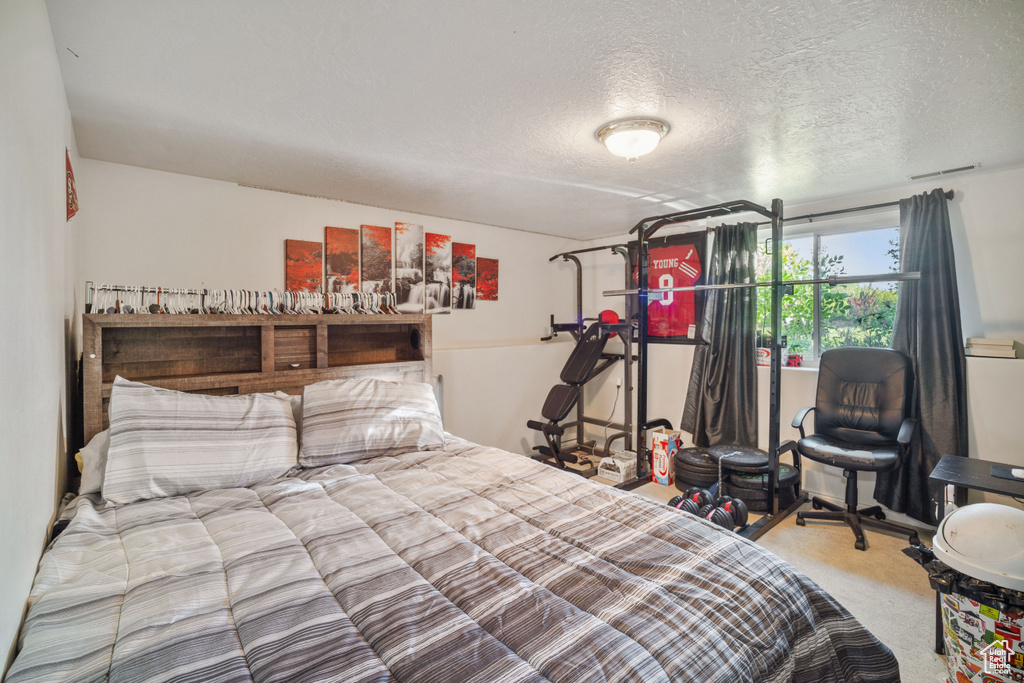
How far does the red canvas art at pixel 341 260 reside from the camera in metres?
3.46

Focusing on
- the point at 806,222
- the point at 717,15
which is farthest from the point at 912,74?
the point at 806,222

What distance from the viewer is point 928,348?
301cm

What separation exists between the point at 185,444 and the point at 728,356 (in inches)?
152

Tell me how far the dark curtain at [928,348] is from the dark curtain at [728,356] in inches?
37.5

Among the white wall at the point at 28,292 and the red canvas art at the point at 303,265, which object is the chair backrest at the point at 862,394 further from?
the white wall at the point at 28,292

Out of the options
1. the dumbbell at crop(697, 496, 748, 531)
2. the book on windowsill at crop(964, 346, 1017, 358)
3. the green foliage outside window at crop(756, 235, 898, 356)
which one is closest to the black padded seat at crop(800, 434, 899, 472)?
the dumbbell at crop(697, 496, 748, 531)

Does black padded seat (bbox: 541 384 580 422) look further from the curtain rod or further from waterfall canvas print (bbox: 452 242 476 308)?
the curtain rod

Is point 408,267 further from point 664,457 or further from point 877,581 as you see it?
point 877,581

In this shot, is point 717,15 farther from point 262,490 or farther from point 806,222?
point 806,222

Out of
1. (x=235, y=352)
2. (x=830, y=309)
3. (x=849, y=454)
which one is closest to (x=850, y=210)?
(x=830, y=309)

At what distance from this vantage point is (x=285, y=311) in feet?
9.14

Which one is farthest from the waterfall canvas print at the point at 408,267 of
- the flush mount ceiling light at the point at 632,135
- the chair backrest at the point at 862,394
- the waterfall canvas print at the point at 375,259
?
the chair backrest at the point at 862,394

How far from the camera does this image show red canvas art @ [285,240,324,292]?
328 cm

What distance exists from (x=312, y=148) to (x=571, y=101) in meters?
1.45
